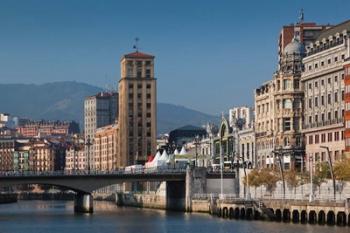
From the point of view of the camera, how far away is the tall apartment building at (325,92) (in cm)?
15412

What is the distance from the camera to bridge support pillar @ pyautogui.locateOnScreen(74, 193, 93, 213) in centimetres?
17662

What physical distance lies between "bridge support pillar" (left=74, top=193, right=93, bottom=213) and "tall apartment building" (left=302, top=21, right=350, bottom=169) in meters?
35.5

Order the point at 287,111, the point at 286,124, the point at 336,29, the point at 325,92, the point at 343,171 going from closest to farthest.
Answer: the point at 343,171 → the point at 325,92 → the point at 336,29 → the point at 287,111 → the point at 286,124

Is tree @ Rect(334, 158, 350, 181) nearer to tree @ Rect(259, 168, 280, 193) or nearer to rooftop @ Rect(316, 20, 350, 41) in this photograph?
tree @ Rect(259, 168, 280, 193)

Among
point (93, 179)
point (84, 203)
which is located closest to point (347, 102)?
point (93, 179)

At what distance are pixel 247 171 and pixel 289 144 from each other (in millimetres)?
10885

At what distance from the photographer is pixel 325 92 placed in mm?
160750

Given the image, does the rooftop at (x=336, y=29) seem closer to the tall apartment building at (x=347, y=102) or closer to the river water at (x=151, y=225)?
the tall apartment building at (x=347, y=102)

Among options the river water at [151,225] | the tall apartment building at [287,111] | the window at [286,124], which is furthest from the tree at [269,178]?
the window at [286,124]

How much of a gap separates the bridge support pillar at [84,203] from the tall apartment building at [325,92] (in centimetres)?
3550

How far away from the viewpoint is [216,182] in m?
179

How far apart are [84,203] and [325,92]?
43788 mm

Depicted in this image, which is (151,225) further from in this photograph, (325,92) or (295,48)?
(295,48)

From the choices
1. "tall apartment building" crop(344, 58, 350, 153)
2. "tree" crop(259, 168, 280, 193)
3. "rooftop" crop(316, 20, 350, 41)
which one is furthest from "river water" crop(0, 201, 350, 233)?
"rooftop" crop(316, 20, 350, 41)
